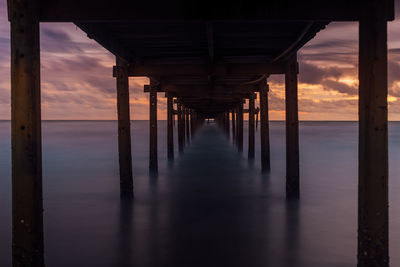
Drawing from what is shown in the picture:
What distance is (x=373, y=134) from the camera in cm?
357

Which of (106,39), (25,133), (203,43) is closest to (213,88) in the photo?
(203,43)

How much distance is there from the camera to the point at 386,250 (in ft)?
12.0

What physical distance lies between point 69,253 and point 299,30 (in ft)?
14.2

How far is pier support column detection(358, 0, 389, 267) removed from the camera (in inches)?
138

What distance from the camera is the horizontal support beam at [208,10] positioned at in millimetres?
3674

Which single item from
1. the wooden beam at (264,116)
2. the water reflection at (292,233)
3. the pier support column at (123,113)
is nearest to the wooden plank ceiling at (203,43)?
the pier support column at (123,113)

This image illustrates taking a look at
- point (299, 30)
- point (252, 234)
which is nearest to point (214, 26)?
point (299, 30)

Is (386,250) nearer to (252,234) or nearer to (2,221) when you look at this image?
(252,234)

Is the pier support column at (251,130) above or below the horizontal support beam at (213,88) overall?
below

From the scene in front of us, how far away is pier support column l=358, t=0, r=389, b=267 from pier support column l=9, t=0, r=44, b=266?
286 centimetres

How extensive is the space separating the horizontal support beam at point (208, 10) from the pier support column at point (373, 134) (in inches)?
9.2

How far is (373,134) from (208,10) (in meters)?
1.84

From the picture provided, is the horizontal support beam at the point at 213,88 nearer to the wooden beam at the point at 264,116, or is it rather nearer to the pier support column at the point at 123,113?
the wooden beam at the point at 264,116

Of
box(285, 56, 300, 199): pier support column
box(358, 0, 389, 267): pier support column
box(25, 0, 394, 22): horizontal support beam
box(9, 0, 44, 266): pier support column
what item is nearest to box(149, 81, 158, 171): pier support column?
box(285, 56, 300, 199): pier support column
